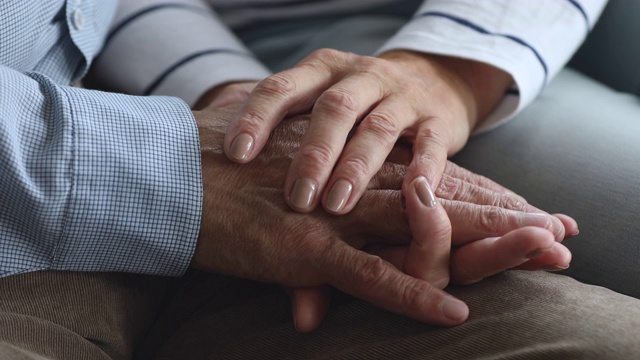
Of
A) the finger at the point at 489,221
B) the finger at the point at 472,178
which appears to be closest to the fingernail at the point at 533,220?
the finger at the point at 489,221

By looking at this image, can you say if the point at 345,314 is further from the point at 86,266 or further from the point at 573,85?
the point at 573,85

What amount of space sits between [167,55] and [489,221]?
53cm

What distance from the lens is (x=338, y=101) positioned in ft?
2.06

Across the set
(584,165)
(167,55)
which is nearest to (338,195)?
(584,165)

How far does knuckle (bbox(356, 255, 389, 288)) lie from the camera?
0.54 m

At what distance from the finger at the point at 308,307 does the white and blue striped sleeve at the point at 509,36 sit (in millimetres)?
Answer: 338

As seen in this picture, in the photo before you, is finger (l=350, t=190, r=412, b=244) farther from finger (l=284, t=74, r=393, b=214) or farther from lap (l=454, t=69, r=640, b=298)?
lap (l=454, t=69, r=640, b=298)

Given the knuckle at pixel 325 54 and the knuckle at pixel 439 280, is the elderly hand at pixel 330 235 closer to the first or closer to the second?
the knuckle at pixel 439 280

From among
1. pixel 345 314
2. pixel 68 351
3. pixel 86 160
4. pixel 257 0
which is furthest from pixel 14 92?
pixel 257 0

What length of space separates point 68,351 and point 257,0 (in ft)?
2.02

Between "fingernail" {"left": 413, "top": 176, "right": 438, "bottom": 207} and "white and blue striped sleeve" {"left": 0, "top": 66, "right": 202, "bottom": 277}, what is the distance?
184 mm

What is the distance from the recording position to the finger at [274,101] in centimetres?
61

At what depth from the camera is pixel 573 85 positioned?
34.5 inches

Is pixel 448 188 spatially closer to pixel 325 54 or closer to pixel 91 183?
pixel 325 54
